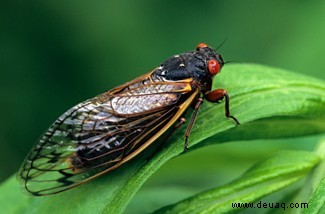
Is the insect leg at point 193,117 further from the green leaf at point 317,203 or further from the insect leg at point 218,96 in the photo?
the green leaf at point 317,203

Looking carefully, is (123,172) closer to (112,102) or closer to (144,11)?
(112,102)

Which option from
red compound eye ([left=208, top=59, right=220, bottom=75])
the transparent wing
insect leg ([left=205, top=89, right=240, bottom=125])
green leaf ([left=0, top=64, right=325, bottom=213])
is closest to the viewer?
green leaf ([left=0, top=64, right=325, bottom=213])

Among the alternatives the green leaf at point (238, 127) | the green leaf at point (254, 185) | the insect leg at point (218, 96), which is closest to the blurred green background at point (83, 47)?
the insect leg at point (218, 96)

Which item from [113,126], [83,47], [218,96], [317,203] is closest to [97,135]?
[113,126]

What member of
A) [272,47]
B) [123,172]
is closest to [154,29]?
[272,47]

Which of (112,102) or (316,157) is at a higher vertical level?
(112,102)

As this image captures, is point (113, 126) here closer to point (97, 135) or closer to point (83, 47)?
point (97, 135)

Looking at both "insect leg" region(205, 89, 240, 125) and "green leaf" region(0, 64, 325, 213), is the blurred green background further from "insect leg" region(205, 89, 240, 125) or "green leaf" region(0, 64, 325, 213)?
"green leaf" region(0, 64, 325, 213)

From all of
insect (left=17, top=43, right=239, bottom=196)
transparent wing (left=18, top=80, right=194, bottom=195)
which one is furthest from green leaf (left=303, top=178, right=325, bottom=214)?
transparent wing (left=18, top=80, right=194, bottom=195)
